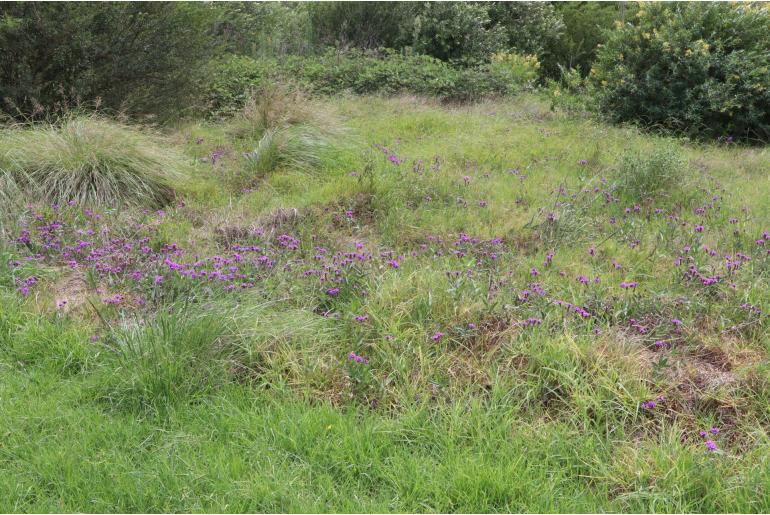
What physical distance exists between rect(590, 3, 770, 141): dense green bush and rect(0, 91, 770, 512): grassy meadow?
3.18 meters

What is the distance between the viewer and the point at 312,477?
250 cm

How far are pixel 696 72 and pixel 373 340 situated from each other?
24.8 ft

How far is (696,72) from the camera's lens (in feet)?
28.4

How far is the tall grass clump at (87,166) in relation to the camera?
539 centimetres

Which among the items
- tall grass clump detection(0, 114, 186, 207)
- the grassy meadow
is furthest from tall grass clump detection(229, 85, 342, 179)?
tall grass clump detection(0, 114, 186, 207)

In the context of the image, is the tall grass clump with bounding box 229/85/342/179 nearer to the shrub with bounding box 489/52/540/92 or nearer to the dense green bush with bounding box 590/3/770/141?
the dense green bush with bounding box 590/3/770/141

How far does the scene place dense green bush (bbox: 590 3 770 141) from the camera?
8477 millimetres

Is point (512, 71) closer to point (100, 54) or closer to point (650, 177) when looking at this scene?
point (650, 177)

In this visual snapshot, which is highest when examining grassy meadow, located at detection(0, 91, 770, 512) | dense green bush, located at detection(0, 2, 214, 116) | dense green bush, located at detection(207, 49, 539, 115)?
dense green bush, located at detection(0, 2, 214, 116)

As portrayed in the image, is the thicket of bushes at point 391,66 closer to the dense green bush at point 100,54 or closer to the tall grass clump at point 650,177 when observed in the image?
the dense green bush at point 100,54

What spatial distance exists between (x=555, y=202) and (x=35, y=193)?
4526mm

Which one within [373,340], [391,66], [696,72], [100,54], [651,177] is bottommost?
[391,66]

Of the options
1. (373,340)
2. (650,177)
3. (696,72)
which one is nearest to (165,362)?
(373,340)

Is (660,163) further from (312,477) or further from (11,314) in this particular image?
(11,314)
